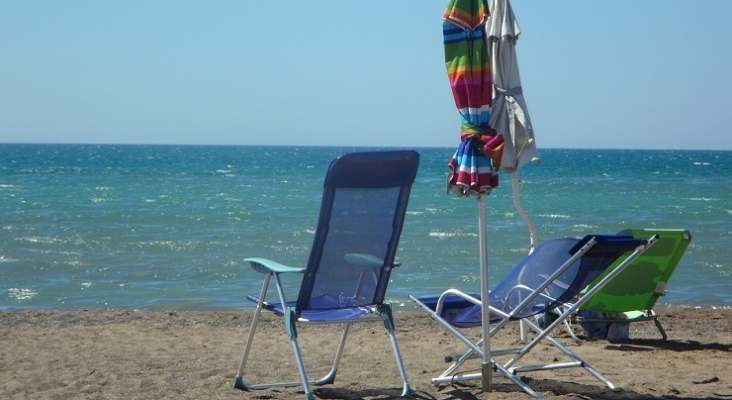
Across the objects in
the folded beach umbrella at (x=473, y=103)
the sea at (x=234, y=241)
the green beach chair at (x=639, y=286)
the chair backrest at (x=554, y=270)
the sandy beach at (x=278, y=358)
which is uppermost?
the folded beach umbrella at (x=473, y=103)

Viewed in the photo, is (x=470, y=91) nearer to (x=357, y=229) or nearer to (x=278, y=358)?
(x=357, y=229)

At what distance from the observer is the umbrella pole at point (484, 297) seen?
4.60 m

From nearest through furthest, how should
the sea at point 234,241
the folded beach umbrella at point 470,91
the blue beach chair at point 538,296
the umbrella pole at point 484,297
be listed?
the folded beach umbrella at point 470,91 → the umbrella pole at point 484,297 → the blue beach chair at point 538,296 → the sea at point 234,241

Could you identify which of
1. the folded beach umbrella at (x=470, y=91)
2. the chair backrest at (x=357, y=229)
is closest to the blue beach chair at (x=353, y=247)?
the chair backrest at (x=357, y=229)

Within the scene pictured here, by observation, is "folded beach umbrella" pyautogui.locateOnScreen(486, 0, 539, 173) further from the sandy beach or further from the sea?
the sea

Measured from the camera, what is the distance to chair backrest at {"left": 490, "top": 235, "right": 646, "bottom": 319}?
471 centimetres

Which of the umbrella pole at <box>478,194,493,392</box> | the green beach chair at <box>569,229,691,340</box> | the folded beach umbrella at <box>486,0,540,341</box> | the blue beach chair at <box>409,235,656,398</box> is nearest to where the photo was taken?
the umbrella pole at <box>478,194,493,392</box>

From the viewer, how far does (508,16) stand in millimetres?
5480

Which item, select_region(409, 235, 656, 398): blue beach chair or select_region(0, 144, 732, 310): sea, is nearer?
select_region(409, 235, 656, 398): blue beach chair

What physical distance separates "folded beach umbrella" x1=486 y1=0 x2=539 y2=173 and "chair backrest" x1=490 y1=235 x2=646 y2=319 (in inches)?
20.5

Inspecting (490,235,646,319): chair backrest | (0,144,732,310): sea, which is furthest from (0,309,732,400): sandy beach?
(0,144,732,310): sea

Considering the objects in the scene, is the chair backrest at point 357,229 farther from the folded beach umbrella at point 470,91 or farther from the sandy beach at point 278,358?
the sandy beach at point 278,358

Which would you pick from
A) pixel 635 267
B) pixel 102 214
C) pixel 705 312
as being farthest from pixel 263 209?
pixel 635 267

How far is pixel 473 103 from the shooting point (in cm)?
464
